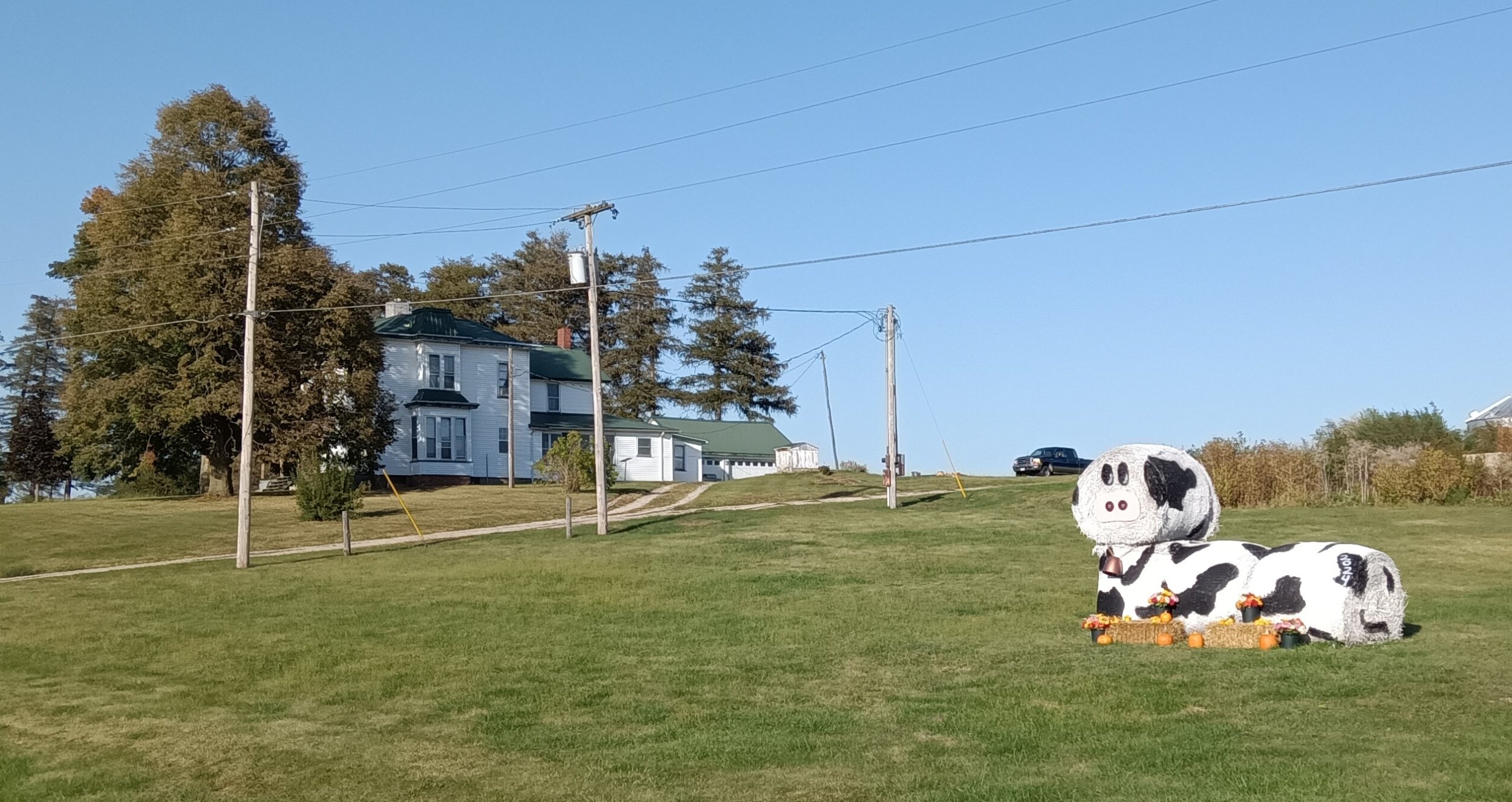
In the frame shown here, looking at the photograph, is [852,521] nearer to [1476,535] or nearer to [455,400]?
[1476,535]

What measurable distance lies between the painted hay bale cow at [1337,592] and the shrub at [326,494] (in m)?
31.9

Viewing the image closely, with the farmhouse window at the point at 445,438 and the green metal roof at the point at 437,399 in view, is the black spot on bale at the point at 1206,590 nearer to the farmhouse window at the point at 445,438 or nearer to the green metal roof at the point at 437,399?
the green metal roof at the point at 437,399

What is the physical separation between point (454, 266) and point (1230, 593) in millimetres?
88851

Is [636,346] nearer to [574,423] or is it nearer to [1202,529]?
[574,423]

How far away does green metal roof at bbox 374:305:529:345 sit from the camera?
211 feet

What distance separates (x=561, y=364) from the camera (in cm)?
7444

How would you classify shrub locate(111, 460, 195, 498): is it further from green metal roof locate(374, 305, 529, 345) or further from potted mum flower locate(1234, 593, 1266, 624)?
potted mum flower locate(1234, 593, 1266, 624)

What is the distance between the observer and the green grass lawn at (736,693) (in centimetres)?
1015

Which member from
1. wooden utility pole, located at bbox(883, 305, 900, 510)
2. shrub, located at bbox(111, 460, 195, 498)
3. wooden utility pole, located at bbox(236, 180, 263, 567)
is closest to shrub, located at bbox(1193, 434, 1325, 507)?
wooden utility pole, located at bbox(883, 305, 900, 510)

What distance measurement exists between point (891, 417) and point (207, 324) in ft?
92.1

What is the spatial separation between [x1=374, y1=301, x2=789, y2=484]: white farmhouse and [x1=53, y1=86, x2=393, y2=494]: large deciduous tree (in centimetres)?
655

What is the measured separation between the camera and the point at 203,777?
→ 11445 millimetres

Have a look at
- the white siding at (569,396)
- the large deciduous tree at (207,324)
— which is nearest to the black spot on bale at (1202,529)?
the large deciduous tree at (207,324)

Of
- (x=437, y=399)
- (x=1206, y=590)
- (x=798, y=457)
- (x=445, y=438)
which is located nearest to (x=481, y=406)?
(x=445, y=438)
